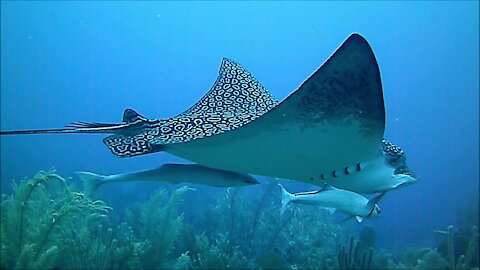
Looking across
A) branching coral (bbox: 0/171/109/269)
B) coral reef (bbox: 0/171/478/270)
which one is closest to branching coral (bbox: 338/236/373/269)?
coral reef (bbox: 0/171/478/270)

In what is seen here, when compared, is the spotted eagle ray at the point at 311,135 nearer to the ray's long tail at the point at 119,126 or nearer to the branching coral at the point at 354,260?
the ray's long tail at the point at 119,126

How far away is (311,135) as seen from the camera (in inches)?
110

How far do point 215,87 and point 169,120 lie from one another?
5.20 ft

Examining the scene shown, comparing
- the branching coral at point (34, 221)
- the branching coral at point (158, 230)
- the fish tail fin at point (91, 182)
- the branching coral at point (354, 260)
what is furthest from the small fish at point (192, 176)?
the branching coral at point (354, 260)

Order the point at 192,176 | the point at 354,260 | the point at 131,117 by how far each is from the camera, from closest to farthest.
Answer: the point at 131,117, the point at 192,176, the point at 354,260

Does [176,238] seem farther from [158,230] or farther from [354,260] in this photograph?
[354,260]

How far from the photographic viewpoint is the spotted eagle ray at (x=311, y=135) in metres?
2.54

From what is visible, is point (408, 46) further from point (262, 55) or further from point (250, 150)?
point (250, 150)

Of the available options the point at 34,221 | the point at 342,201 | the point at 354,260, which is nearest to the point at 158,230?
the point at 34,221

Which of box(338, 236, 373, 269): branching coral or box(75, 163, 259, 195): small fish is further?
box(338, 236, 373, 269): branching coral

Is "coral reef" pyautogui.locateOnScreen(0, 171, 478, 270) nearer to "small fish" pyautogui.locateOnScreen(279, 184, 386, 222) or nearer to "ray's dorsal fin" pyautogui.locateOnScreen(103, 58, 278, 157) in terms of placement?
"small fish" pyautogui.locateOnScreen(279, 184, 386, 222)

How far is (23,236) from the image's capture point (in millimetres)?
4859

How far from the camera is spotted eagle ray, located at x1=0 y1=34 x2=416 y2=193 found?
→ 2541 mm

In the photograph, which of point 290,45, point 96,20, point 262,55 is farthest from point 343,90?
point 262,55
